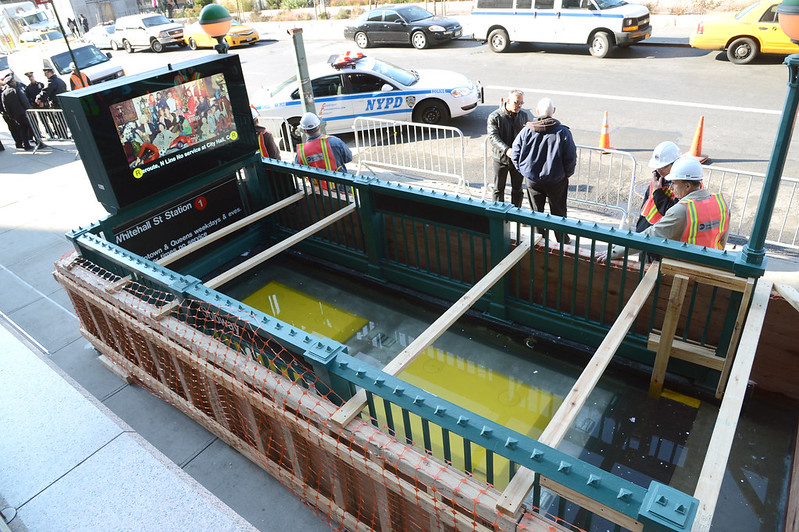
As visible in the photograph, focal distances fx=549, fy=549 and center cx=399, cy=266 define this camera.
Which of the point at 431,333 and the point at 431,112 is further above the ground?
the point at 431,333

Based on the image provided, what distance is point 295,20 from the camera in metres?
34.0

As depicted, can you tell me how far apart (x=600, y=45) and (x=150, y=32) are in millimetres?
25409

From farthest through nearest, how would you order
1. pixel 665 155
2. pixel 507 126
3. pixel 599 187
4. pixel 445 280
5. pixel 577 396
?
pixel 599 187
pixel 507 126
pixel 445 280
pixel 665 155
pixel 577 396

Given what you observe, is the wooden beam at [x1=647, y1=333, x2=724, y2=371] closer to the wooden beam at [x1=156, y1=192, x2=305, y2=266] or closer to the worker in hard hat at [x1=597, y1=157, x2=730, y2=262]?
the worker in hard hat at [x1=597, y1=157, x2=730, y2=262]

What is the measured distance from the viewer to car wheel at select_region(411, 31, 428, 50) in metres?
22.2

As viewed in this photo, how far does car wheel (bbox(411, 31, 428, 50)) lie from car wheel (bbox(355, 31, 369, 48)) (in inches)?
86.6

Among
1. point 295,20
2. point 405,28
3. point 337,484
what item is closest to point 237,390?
point 337,484

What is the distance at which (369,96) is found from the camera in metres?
12.8

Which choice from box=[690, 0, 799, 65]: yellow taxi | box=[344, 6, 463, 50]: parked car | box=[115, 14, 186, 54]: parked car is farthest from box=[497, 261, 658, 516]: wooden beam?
box=[115, 14, 186, 54]: parked car

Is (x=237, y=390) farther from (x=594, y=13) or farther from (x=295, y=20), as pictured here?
(x=295, y=20)

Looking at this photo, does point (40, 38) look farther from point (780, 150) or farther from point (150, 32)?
point (780, 150)

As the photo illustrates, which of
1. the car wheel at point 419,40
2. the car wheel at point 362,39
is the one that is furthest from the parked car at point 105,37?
the car wheel at point 419,40

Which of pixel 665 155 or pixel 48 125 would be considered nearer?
pixel 665 155

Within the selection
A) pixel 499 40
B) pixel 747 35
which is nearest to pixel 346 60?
pixel 499 40
